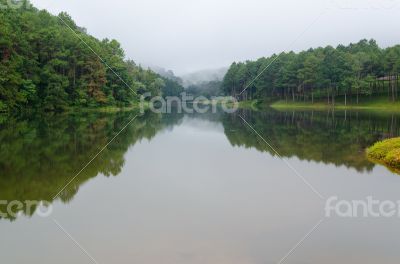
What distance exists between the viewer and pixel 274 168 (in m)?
17.3

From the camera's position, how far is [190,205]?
11672mm

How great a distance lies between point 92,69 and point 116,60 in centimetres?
1148

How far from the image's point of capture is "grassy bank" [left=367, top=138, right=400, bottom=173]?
1779 cm

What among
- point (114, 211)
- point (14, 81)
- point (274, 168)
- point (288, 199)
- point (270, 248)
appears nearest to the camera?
point (270, 248)

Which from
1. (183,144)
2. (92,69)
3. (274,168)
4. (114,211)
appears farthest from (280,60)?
(114,211)

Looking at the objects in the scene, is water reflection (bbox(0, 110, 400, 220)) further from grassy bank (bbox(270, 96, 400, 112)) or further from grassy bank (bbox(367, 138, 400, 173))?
grassy bank (bbox(270, 96, 400, 112))

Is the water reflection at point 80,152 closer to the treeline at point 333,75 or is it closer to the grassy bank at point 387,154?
the grassy bank at point 387,154

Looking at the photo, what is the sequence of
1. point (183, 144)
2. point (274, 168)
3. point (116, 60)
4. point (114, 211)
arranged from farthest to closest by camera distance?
point (116, 60)
point (183, 144)
point (274, 168)
point (114, 211)

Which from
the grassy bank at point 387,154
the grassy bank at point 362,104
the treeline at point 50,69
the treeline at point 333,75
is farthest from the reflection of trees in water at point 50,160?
the treeline at point 333,75

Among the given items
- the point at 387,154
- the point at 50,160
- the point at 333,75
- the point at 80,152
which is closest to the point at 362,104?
the point at 333,75

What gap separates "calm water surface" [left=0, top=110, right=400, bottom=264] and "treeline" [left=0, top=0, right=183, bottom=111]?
30.6 metres

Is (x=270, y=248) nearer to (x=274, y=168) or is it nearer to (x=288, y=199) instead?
(x=288, y=199)

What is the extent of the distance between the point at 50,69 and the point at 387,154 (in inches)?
2073

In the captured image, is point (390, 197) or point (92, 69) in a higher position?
point (92, 69)
